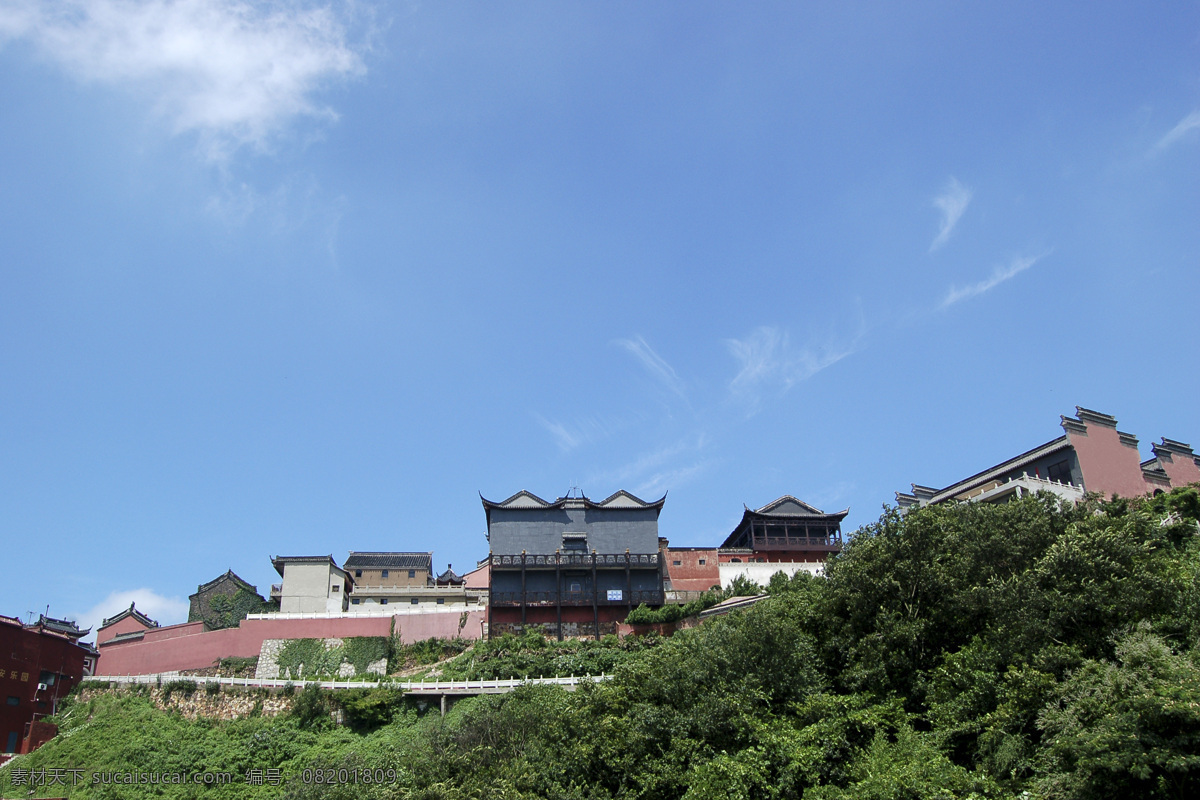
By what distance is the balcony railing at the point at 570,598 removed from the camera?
41.4 metres

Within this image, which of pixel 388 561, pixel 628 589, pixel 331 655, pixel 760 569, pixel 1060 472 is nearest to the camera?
pixel 331 655

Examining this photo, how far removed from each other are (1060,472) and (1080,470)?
0.95 meters

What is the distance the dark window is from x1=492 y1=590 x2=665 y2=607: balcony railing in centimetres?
1830

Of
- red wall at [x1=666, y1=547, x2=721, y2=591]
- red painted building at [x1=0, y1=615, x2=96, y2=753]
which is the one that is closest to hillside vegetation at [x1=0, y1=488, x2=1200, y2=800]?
red painted building at [x1=0, y1=615, x2=96, y2=753]

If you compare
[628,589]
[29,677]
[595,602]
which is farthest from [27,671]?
[628,589]

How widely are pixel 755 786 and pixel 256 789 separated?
16863mm

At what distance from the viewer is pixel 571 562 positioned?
140 ft

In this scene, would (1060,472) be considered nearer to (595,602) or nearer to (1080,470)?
(1080,470)

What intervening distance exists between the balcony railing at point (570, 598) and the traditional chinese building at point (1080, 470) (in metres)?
13.5

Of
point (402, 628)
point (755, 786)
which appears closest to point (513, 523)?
point (402, 628)

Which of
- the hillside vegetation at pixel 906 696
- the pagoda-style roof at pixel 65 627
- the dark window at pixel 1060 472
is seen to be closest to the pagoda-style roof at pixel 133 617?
the pagoda-style roof at pixel 65 627

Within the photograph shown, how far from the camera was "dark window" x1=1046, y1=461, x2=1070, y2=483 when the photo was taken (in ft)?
126

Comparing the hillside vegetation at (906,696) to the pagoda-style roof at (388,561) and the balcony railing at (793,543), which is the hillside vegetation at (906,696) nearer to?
the balcony railing at (793,543)

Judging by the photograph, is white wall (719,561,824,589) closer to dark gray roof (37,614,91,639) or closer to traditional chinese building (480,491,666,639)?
traditional chinese building (480,491,666,639)
